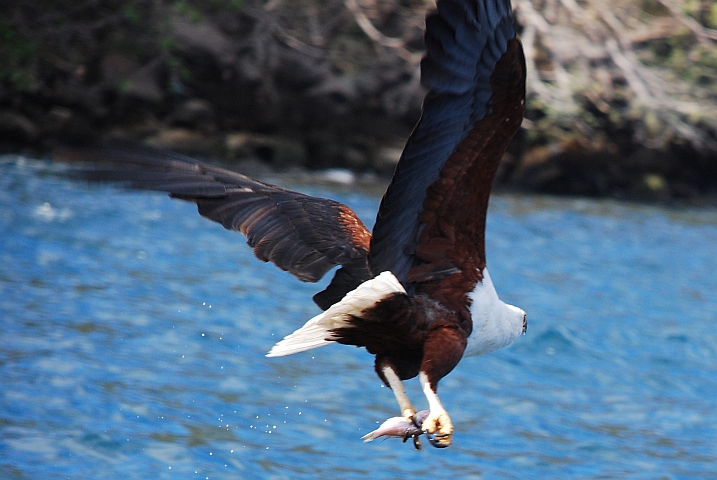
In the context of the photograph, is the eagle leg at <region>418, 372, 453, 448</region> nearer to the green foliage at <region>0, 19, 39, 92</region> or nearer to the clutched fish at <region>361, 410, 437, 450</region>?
the clutched fish at <region>361, 410, 437, 450</region>

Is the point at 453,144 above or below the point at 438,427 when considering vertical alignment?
above

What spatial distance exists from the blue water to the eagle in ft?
3.61

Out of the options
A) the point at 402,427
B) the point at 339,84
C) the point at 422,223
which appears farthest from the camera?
the point at 339,84

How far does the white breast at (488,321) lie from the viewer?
306 centimetres

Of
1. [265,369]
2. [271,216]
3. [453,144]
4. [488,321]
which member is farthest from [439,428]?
[265,369]

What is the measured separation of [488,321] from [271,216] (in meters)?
0.83

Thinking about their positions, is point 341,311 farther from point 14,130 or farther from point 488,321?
point 14,130

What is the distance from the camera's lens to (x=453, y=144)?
2.84m

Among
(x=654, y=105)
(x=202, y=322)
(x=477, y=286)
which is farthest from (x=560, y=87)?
(x=477, y=286)

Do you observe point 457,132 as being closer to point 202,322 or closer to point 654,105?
point 202,322

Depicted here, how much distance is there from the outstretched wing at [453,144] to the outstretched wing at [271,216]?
0.19 metres

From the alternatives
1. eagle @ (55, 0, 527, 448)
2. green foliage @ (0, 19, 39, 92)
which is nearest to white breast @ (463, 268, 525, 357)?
eagle @ (55, 0, 527, 448)

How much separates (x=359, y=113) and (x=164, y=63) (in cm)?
251

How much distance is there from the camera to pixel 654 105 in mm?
10109
